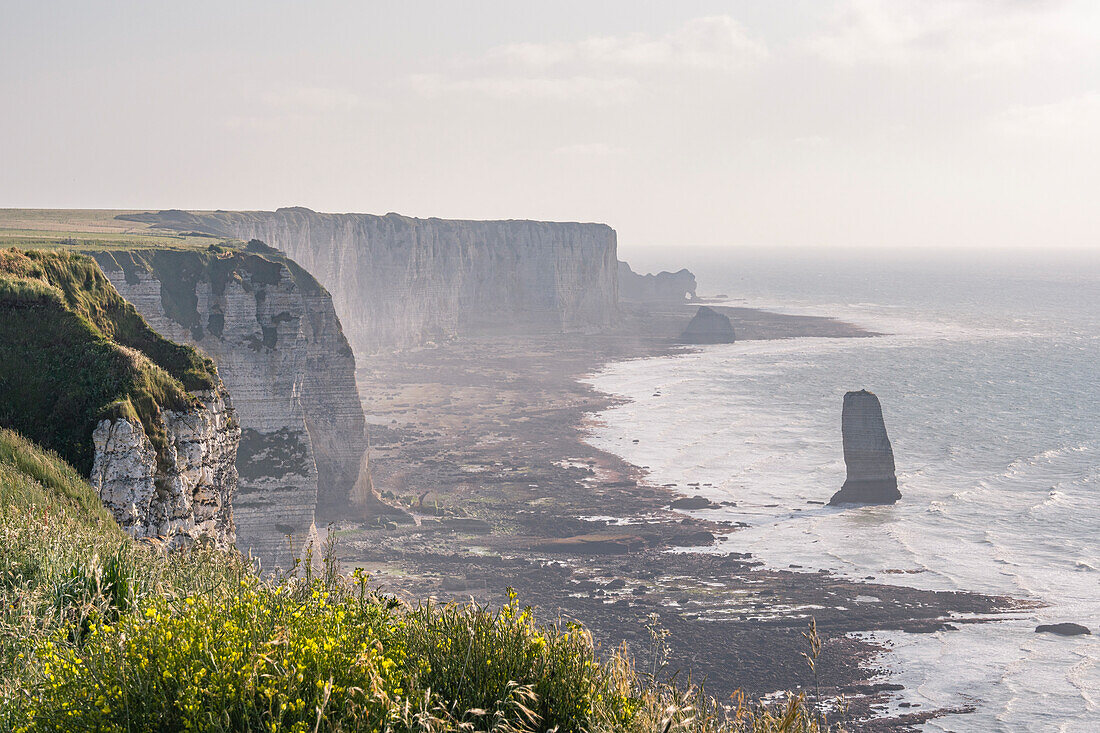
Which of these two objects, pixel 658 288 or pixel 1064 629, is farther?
pixel 658 288

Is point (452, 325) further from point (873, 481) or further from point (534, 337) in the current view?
point (873, 481)

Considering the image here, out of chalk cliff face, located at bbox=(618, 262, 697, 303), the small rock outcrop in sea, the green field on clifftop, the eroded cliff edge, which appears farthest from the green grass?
chalk cliff face, located at bbox=(618, 262, 697, 303)

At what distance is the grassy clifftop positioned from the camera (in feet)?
45.3

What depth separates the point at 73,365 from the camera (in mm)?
14844

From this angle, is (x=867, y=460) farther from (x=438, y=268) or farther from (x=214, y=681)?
(x=438, y=268)

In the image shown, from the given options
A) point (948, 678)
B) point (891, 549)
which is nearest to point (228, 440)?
point (948, 678)

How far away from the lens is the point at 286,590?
579cm

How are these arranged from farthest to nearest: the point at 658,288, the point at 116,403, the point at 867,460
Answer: the point at 658,288 → the point at 867,460 → the point at 116,403

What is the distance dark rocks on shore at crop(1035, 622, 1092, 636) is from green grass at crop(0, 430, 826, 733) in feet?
111

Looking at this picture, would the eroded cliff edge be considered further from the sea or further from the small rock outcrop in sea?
the small rock outcrop in sea

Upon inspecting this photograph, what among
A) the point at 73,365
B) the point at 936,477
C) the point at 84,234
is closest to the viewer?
the point at 73,365

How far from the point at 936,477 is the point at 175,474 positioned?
53370 millimetres

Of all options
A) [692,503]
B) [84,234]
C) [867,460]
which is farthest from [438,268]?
[867,460]

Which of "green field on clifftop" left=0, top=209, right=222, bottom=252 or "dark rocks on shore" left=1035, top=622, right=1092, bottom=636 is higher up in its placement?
"green field on clifftop" left=0, top=209, right=222, bottom=252
